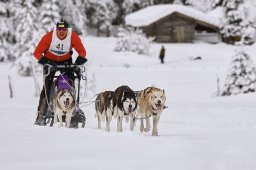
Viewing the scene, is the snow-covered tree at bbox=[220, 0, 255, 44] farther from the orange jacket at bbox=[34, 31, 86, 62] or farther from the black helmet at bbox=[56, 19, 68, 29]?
the black helmet at bbox=[56, 19, 68, 29]

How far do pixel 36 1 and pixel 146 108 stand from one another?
33144 millimetres

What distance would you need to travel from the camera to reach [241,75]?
21031mm

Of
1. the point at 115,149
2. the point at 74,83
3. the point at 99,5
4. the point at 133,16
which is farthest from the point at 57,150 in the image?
the point at 99,5

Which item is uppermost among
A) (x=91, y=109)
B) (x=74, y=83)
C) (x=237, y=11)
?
(x=237, y=11)

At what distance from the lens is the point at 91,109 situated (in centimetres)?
1748

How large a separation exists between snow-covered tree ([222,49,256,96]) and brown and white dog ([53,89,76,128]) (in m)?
12.8

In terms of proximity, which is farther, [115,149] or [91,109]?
[91,109]

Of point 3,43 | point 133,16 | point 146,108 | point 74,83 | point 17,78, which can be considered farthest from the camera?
point 133,16

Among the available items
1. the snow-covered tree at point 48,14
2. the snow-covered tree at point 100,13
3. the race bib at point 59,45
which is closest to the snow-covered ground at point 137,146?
the race bib at point 59,45

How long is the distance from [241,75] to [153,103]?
44.2 ft

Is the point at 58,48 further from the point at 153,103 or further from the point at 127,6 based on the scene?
the point at 127,6

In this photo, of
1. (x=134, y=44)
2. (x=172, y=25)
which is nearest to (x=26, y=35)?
→ (x=134, y=44)

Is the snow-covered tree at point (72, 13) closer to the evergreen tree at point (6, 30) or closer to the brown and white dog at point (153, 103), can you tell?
the evergreen tree at point (6, 30)

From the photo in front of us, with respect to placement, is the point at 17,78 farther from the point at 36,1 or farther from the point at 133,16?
the point at 133,16
